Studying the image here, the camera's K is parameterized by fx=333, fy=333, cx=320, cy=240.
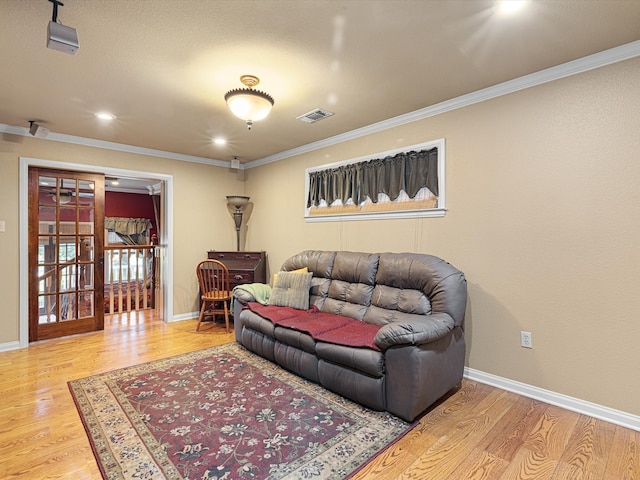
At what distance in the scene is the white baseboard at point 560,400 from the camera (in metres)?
2.17

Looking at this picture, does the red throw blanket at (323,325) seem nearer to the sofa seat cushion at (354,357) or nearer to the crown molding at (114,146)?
the sofa seat cushion at (354,357)

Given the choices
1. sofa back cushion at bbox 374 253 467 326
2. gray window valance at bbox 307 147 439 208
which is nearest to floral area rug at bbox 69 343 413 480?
sofa back cushion at bbox 374 253 467 326

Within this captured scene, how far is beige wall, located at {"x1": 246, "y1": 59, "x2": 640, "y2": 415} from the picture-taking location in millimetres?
2195

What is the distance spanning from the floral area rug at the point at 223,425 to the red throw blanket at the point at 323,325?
44 cm

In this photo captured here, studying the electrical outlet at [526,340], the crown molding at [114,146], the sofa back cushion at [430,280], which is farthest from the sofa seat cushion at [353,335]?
the crown molding at [114,146]

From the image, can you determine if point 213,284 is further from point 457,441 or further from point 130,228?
point 130,228

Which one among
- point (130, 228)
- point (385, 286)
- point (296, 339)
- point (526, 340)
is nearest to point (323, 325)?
point (296, 339)

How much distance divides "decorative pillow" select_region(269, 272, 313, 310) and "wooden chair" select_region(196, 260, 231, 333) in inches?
40.4

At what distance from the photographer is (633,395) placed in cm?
215

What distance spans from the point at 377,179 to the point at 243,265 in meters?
2.39

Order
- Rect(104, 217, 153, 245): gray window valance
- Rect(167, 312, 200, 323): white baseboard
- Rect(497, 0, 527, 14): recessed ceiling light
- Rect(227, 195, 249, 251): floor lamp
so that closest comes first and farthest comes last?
1. Rect(497, 0, 527, 14): recessed ceiling light
2. Rect(167, 312, 200, 323): white baseboard
3. Rect(227, 195, 249, 251): floor lamp
4. Rect(104, 217, 153, 245): gray window valance

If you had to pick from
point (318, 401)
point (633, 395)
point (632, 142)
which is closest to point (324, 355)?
point (318, 401)

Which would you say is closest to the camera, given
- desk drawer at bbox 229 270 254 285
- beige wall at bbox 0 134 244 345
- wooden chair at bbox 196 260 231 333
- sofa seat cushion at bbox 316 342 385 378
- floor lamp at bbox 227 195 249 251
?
sofa seat cushion at bbox 316 342 385 378

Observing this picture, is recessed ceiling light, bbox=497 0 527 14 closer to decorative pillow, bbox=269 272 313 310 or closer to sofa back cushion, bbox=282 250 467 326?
sofa back cushion, bbox=282 250 467 326
